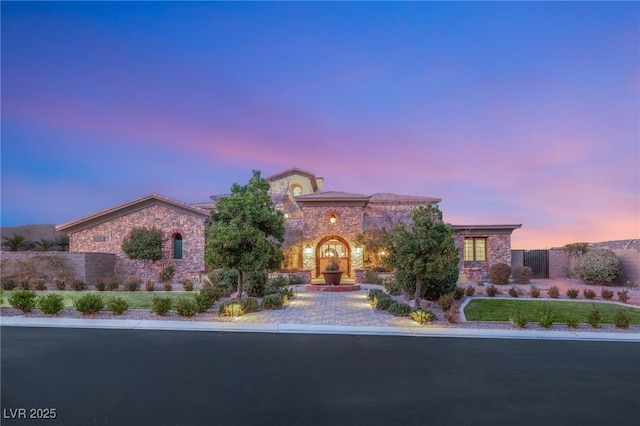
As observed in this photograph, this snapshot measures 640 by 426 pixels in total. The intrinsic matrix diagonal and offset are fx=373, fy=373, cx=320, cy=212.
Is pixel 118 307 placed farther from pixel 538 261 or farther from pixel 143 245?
pixel 538 261

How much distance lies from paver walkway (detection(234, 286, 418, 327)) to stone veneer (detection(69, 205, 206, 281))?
39.2ft

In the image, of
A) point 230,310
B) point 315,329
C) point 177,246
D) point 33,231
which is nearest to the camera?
point 315,329

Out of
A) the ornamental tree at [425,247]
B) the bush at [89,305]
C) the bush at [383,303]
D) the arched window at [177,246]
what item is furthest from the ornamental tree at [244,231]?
the arched window at [177,246]

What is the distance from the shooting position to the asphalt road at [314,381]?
544 cm

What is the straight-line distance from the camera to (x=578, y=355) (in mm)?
9070

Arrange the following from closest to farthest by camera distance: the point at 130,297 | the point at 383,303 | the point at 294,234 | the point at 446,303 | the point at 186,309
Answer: the point at 186,309 → the point at 446,303 → the point at 383,303 → the point at 130,297 → the point at 294,234

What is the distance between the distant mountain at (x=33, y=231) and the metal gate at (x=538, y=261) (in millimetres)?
46392

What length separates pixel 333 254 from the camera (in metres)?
29.6

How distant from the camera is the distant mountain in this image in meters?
41.0

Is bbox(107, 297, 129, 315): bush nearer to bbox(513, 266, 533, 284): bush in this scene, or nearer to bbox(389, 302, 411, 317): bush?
bbox(389, 302, 411, 317): bush

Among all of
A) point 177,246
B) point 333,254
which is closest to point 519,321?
point 333,254

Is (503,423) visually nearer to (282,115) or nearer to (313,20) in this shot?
(313,20)

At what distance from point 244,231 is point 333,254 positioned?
15.4 m

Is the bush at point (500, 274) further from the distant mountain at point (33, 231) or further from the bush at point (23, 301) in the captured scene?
the distant mountain at point (33, 231)
